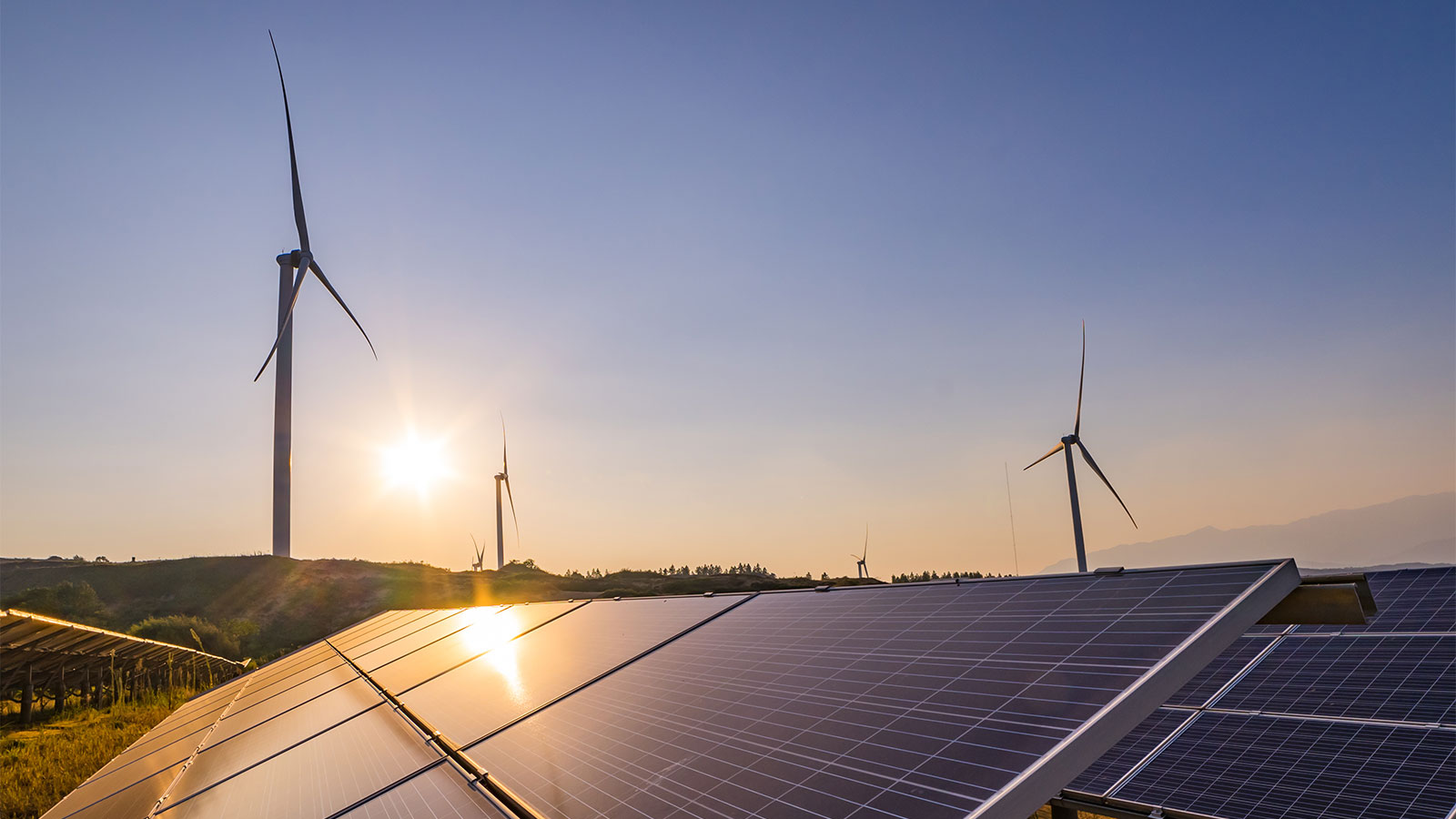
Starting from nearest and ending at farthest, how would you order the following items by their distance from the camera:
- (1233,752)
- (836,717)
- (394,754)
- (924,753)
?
(924,753)
(836,717)
(394,754)
(1233,752)

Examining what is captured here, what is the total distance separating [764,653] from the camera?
6543mm

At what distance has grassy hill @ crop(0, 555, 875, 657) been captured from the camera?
72062 mm

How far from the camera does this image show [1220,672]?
14.0 metres

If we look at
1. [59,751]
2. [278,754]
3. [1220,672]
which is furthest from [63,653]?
[1220,672]

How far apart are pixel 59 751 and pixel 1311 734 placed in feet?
82.2

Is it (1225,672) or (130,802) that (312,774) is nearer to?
(130,802)

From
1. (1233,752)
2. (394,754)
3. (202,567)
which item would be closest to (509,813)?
(394,754)

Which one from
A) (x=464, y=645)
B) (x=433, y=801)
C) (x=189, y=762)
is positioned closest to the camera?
(x=433, y=801)

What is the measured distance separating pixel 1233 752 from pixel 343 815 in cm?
1131

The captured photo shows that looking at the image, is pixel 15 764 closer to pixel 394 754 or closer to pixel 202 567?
pixel 394 754

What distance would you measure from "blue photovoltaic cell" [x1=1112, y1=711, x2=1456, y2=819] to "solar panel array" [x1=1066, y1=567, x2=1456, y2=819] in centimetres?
2

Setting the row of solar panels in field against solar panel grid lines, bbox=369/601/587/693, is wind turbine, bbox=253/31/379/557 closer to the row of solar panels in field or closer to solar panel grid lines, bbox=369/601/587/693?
the row of solar panels in field

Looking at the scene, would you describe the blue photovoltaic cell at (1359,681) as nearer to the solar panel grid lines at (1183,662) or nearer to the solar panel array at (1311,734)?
the solar panel array at (1311,734)

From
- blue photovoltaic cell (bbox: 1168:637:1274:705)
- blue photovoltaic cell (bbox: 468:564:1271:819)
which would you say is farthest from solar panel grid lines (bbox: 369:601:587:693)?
blue photovoltaic cell (bbox: 1168:637:1274:705)
